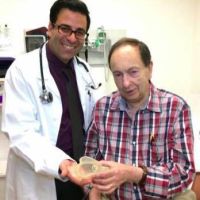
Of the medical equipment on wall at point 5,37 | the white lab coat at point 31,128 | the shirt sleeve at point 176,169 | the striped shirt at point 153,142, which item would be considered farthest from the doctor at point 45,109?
the medical equipment on wall at point 5,37

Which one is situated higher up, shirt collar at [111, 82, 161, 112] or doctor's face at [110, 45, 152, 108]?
doctor's face at [110, 45, 152, 108]

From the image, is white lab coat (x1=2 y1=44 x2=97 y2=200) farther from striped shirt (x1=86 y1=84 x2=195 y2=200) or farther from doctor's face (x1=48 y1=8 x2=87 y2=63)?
striped shirt (x1=86 y1=84 x2=195 y2=200)

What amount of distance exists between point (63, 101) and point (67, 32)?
1.11ft

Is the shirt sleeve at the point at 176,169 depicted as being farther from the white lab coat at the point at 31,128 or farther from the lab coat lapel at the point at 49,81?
the lab coat lapel at the point at 49,81

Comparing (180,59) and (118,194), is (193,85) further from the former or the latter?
(118,194)

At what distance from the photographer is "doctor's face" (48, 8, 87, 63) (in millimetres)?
1518

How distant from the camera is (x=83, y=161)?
50.2 inches

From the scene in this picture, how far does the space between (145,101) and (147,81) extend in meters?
0.09

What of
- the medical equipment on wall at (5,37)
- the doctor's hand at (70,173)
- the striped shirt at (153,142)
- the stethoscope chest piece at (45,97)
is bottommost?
the doctor's hand at (70,173)

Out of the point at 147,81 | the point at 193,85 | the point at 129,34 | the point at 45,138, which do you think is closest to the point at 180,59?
the point at 193,85

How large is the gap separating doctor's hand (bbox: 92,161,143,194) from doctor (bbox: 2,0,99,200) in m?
0.23

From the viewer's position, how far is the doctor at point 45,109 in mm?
1458

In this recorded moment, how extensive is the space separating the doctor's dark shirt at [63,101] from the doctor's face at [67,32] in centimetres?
6

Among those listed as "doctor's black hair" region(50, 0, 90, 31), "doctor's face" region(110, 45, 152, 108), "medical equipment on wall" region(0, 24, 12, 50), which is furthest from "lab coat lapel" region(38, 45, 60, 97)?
"medical equipment on wall" region(0, 24, 12, 50)
